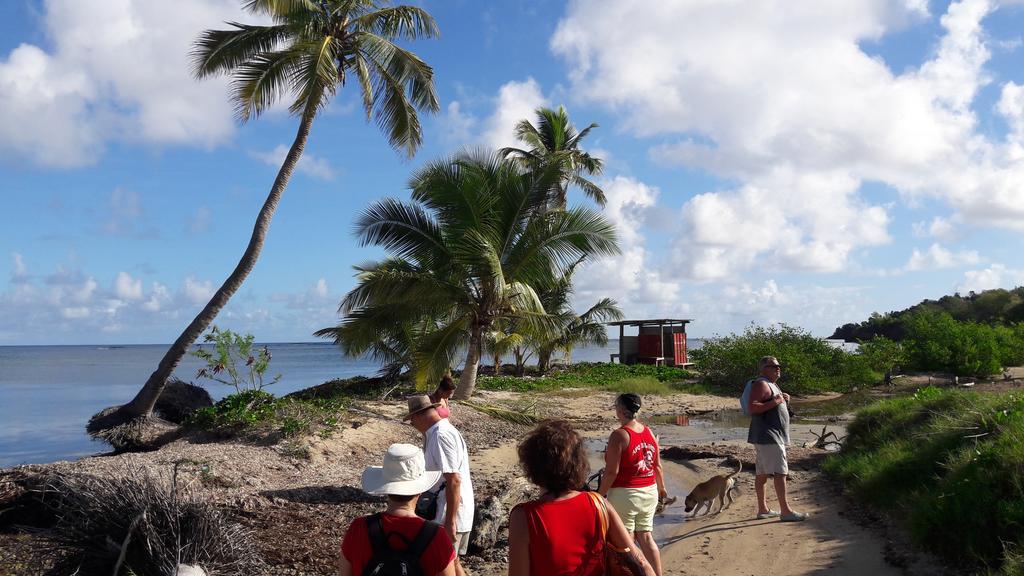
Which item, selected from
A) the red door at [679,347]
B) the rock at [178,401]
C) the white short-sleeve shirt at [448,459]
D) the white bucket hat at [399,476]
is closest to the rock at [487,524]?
the white short-sleeve shirt at [448,459]

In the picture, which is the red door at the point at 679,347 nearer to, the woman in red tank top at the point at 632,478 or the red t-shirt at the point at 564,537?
the woman in red tank top at the point at 632,478

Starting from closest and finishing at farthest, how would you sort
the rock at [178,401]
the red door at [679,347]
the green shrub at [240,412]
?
the green shrub at [240,412] → the rock at [178,401] → the red door at [679,347]

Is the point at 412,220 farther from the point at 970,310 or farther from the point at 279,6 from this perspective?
the point at 970,310

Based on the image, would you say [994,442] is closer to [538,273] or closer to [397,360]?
[538,273]

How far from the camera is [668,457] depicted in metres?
12.4

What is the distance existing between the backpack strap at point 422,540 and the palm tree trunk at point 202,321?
12091 mm

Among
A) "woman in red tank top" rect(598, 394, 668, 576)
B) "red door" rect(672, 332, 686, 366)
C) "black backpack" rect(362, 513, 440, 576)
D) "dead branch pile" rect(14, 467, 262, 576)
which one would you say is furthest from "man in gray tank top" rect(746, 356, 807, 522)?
"red door" rect(672, 332, 686, 366)

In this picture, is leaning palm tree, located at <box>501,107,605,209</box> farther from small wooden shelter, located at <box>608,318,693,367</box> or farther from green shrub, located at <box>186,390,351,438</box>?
green shrub, located at <box>186,390,351,438</box>

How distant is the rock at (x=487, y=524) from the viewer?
6887mm

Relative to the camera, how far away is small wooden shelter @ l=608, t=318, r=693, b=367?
33125 millimetres

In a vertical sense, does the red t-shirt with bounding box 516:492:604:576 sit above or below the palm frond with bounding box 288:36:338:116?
below

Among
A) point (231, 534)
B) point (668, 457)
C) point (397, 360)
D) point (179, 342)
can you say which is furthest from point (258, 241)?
point (231, 534)

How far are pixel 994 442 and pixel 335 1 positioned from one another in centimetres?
1362

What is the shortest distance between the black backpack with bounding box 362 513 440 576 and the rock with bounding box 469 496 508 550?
412 centimetres
